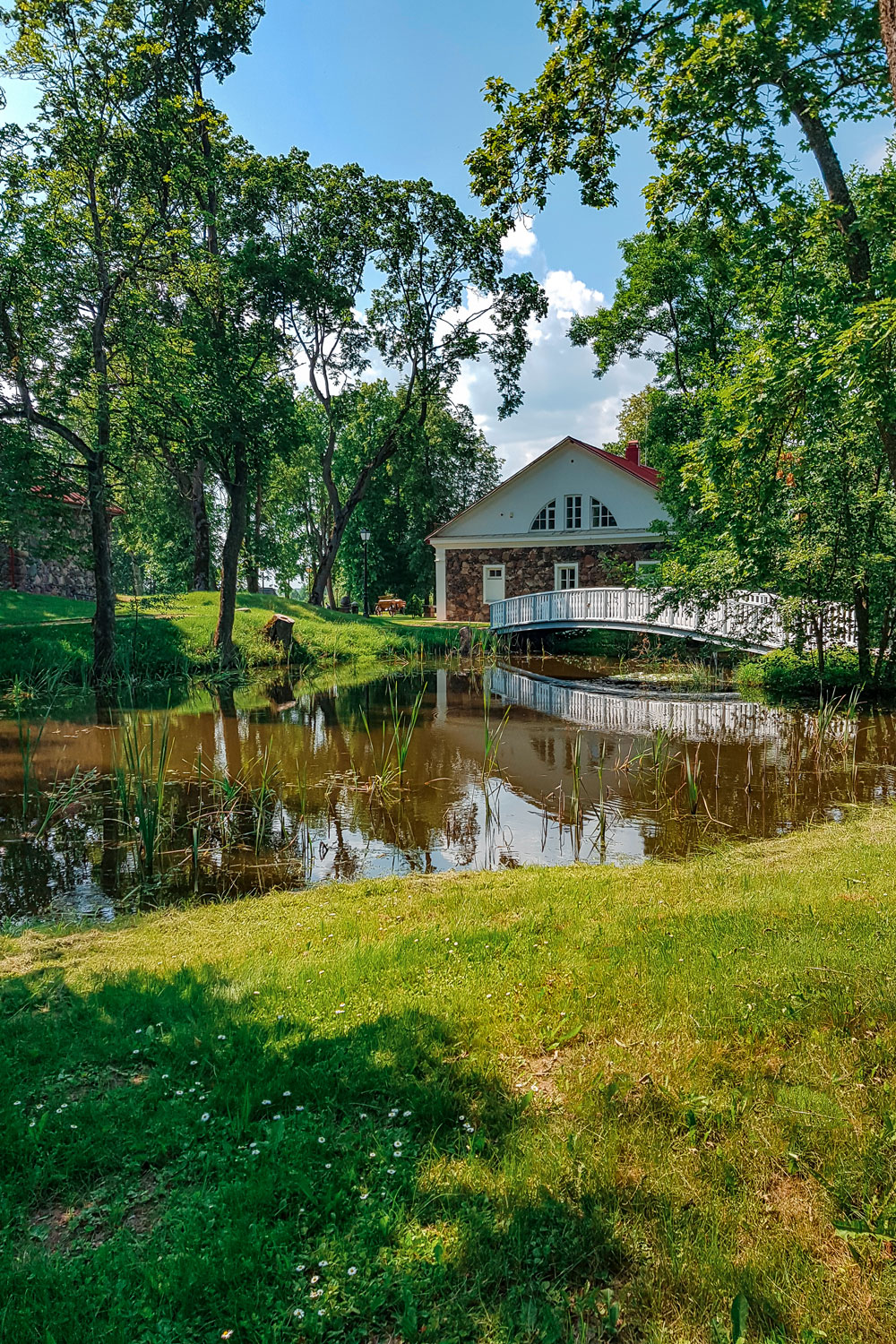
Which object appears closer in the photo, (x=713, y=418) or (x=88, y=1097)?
(x=88, y=1097)

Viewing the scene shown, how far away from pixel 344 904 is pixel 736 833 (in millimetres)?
3776

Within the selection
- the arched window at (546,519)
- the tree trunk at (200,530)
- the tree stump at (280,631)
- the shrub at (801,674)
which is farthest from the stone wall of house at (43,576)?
the shrub at (801,674)

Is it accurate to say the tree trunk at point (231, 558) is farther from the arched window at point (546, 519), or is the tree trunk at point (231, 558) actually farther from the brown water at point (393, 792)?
the arched window at point (546, 519)

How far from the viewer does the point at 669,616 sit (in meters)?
17.2

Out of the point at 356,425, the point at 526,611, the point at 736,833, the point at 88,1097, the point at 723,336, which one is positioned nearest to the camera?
the point at 88,1097

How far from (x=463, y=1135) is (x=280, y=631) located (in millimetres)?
18803

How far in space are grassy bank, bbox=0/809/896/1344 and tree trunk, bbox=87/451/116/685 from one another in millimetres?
12783

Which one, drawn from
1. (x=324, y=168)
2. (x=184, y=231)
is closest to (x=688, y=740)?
(x=184, y=231)

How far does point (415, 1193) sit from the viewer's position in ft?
6.84

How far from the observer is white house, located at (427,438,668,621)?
2620 cm

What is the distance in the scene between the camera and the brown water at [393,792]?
5.90m

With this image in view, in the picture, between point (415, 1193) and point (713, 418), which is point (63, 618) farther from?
point (415, 1193)

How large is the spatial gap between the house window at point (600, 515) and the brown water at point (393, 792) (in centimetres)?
1504

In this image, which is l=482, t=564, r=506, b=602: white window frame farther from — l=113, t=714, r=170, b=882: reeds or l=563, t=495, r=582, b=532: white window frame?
l=113, t=714, r=170, b=882: reeds
